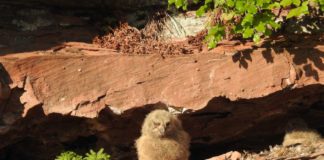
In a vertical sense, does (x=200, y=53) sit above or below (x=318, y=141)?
above

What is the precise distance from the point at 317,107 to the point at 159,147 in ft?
8.09

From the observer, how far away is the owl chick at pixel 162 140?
285 inches

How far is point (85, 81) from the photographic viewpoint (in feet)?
23.9

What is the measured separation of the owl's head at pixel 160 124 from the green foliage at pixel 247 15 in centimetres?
108

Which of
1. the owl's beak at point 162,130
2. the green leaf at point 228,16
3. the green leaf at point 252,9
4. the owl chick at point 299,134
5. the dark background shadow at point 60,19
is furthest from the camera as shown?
the owl chick at point 299,134

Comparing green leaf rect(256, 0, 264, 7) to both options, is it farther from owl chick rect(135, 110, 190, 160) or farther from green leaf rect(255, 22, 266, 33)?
owl chick rect(135, 110, 190, 160)

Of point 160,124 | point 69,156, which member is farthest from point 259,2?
point 69,156

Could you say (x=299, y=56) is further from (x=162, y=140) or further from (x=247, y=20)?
(x=162, y=140)

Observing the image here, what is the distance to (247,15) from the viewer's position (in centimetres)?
718

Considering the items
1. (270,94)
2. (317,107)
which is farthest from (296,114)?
(270,94)

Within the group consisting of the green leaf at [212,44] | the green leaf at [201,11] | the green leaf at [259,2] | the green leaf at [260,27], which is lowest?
the green leaf at [212,44]

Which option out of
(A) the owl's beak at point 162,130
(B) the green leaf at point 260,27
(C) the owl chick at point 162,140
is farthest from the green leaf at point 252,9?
(A) the owl's beak at point 162,130

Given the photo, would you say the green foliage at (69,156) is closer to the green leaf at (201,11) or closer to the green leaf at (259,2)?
the green leaf at (201,11)

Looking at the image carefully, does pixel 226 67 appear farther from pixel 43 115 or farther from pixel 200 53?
pixel 43 115
